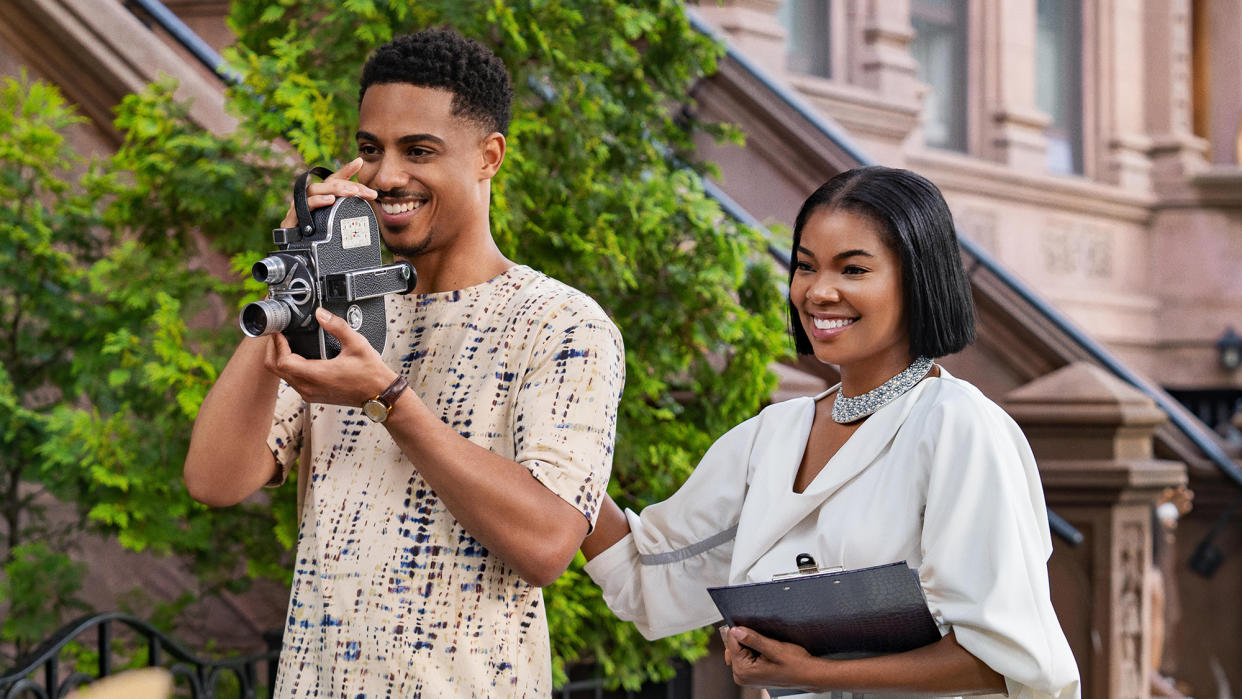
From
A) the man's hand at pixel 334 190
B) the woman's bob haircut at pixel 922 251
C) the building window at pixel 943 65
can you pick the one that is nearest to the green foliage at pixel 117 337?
the man's hand at pixel 334 190

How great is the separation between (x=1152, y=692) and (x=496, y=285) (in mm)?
6372

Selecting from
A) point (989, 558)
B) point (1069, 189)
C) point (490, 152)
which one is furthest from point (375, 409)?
point (1069, 189)

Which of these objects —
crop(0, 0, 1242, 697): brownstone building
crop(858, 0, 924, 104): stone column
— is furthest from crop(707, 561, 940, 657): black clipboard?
crop(858, 0, 924, 104): stone column

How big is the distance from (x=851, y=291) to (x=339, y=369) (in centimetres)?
86

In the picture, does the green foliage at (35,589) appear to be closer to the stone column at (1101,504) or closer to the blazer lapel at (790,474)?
the blazer lapel at (790,474)

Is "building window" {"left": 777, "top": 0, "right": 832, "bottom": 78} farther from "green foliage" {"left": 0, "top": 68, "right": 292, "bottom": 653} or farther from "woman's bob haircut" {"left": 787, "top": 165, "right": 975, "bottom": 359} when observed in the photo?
"woman's bob haircut" {"left": 787, "top": 165, "right": 975, "bottom": 359}

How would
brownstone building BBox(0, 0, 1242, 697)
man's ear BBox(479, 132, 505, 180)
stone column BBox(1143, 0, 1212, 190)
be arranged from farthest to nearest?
stone column BBox(1143, 0, 1212, 190) < brownstone building BBox(0, 0, 1242, 697) < man's ear BBox(479, 132, 505, 180)

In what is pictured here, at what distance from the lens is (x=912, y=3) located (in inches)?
581

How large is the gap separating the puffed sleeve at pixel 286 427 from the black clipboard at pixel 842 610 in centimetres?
86

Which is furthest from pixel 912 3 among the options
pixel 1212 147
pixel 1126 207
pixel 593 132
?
pixel 593 132

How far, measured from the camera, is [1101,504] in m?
6.64

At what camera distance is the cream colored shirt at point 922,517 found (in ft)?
7.05

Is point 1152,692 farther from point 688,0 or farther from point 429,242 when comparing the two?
point 429,242

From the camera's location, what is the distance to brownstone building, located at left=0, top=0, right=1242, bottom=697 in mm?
6559
